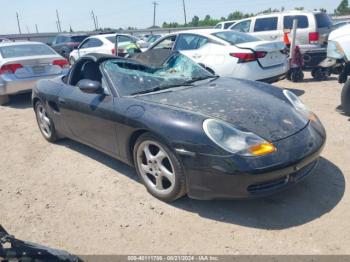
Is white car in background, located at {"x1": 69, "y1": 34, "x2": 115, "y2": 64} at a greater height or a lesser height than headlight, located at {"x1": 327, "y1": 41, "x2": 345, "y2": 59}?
lesser

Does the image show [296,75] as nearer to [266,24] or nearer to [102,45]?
[266,24]

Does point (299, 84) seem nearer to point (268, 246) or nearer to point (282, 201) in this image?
point (282, 201)

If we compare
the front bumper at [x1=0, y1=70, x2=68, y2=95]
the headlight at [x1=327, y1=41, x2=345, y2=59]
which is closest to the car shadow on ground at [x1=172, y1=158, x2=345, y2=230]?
the headlight at [x1=327, y1=41, x2=345, y2=59]

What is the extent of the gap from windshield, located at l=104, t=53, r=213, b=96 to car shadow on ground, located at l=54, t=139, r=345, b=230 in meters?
1.34

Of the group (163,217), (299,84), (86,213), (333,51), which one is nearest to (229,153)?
(163,217)

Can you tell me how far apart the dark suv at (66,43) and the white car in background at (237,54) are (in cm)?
1147

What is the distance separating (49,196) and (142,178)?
41.9 inches

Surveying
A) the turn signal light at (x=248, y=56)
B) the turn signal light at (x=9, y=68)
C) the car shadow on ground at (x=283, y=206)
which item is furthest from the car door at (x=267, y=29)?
the car shadow on ground at (x=283, y=206)

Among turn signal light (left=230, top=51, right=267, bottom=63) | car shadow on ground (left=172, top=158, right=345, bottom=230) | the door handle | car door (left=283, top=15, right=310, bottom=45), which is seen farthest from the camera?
car door (left=283, top=15, right=310, bottom=45)

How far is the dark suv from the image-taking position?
17.6 m

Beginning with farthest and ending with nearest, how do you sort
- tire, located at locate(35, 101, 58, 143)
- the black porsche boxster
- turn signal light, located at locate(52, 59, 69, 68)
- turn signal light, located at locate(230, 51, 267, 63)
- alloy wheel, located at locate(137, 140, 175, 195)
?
turn signal light, located at locate(52, 59, 69, 68) → turn signal light, located at locate(230, 51, 267, 63) → tire, located at locate(35, 101, 58, 143) → alloy wheel, located at locate(137, 140, 175, 195) → the black porsche boxster

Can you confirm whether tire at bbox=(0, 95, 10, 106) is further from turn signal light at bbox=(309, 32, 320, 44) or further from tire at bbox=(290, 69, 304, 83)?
turn signal light at bbox=(309, 32, 320, 44)

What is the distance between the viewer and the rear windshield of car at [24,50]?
26.8ft

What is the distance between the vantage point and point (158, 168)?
3266 millimetres
